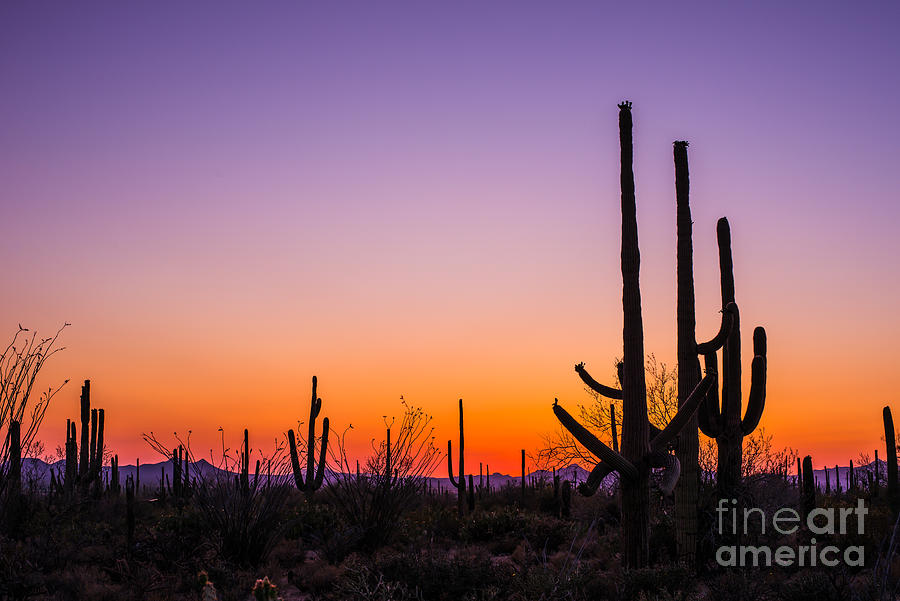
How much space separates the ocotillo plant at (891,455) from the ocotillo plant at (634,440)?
16.5 metres

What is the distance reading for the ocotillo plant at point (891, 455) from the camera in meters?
25.9

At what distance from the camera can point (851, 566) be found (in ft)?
48.0

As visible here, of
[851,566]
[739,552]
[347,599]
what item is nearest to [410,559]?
[347,599]

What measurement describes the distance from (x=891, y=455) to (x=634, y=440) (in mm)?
19365

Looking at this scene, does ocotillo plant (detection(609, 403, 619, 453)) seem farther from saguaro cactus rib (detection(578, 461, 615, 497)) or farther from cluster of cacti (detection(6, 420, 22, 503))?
cluster of cacti (detection(6, 420, 22, 503))

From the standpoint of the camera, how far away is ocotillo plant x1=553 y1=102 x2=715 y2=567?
459 inches

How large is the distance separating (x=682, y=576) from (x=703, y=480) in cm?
517

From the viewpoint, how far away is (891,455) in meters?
27.2

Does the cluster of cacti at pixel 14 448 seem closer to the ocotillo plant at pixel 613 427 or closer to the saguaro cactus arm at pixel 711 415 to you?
the saguaro cactus arm at pixel 711 415

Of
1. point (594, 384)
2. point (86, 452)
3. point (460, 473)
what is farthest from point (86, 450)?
point (594, 384)

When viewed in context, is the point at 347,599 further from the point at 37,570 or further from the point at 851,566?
the point at 851,566

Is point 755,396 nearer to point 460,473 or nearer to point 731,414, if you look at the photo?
point 731,414

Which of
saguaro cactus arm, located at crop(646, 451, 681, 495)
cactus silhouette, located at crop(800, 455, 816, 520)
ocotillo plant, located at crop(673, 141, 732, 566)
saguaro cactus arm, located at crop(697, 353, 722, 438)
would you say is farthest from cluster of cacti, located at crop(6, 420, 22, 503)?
cactus silhouette, located at crop(800, 455, 816, 520)

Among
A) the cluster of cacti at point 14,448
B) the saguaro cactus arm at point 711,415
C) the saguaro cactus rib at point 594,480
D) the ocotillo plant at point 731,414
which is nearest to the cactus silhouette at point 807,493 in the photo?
the ocotillo plant at point 731,414
